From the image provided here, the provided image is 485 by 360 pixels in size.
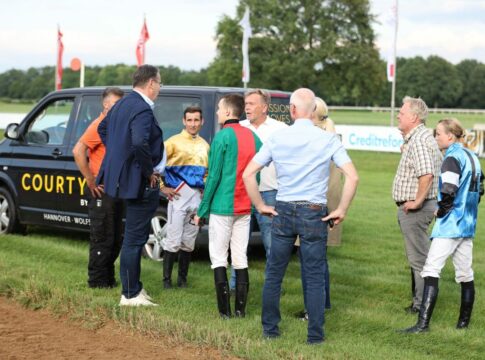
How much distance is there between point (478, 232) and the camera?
11969 millimetres

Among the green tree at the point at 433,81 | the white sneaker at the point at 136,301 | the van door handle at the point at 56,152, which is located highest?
the green tree at the point at 433,81

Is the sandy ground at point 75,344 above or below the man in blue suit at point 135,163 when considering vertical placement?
below

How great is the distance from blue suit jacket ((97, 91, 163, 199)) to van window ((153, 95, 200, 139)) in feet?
6.67

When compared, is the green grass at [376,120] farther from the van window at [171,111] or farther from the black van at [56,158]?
the van window at [171,111]

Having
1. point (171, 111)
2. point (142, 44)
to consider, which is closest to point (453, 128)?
point (171, 111)

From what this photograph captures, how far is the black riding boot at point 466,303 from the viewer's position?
627 centimetres

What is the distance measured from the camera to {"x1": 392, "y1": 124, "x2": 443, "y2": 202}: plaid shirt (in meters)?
6.36

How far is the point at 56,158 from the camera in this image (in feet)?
31.3

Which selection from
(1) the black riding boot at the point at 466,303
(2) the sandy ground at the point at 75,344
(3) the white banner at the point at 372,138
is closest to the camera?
(2) the sandy ground at the point at 75,344

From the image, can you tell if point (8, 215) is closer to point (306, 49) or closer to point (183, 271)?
point (183, 271)

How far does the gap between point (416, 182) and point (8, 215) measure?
5.86 m

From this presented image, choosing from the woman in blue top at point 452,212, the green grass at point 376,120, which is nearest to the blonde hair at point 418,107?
the woman in blue top at point 452,212

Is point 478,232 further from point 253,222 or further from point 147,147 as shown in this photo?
point 147,147

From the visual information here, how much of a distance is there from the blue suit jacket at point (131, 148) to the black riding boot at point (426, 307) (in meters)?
2.38
